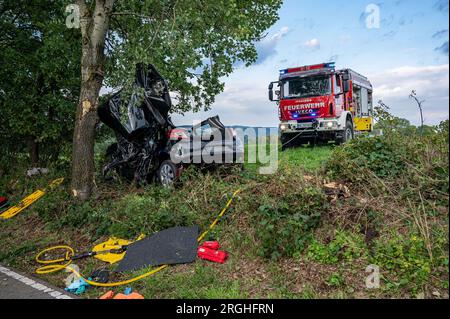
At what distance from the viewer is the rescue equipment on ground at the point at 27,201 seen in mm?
10367

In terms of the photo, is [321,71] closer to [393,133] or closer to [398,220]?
[393,133]

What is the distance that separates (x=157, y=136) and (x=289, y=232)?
474 centimetres

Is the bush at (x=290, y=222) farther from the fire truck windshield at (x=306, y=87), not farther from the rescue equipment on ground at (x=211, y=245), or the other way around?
the fire truck windshield at (x=306, y=87)

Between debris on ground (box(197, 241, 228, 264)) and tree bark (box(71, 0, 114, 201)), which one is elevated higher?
tree bark (box(71, 0, 114, 201))

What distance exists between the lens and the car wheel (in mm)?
8688

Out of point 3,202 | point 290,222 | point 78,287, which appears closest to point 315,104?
point 290,222

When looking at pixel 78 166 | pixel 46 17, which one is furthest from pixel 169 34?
pixel 46 17

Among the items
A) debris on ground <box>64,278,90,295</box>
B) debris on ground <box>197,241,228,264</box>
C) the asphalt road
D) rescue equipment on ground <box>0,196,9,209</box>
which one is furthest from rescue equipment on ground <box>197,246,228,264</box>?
rescue equipment on ground <box>0,196,9,209</box>

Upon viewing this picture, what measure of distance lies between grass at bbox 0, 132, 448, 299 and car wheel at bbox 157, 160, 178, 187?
1.61 ft

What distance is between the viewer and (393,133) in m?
7.21

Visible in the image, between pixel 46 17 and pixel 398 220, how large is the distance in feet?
41.3

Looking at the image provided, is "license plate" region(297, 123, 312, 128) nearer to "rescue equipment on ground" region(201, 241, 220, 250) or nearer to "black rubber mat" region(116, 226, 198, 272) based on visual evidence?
"black rubber mat" region(116, 226, 198, 272)

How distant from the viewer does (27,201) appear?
1068 centimetres
